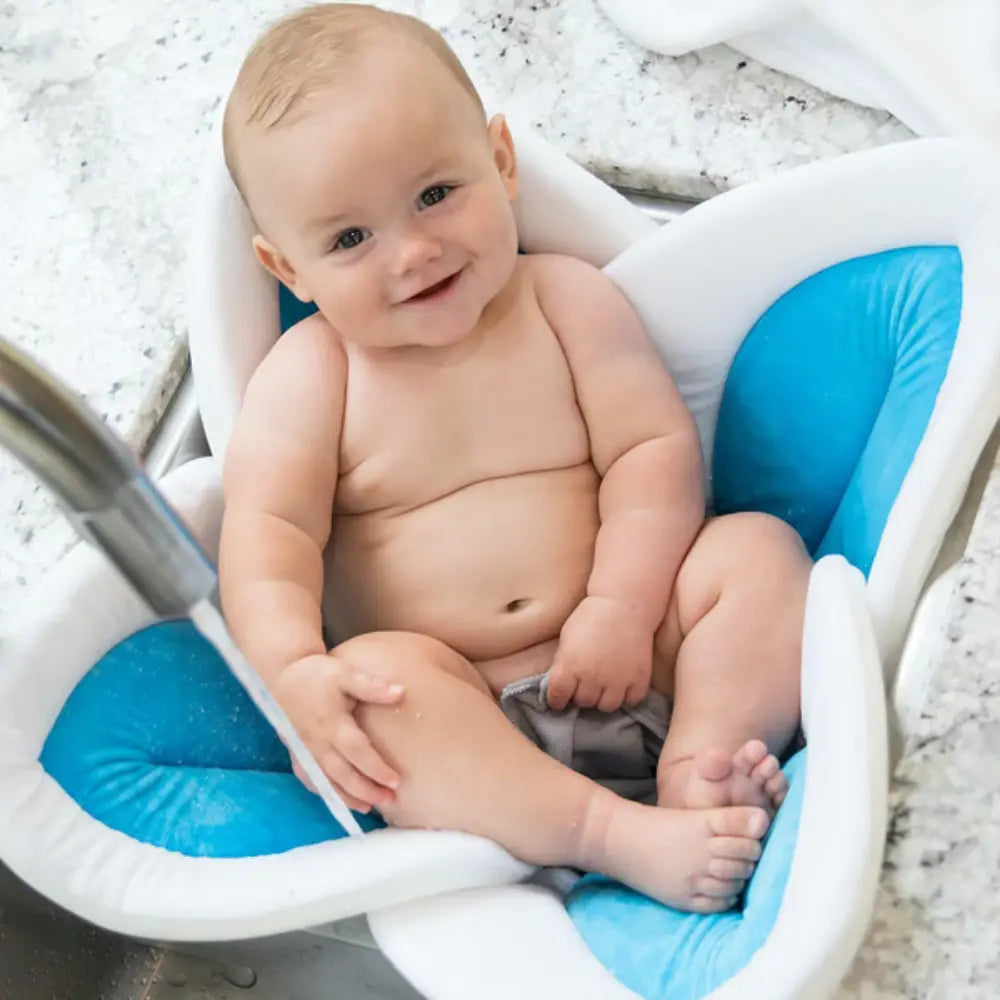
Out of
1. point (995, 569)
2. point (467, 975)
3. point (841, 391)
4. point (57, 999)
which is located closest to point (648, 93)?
point (841, 391)

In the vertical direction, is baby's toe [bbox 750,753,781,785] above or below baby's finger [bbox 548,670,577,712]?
below

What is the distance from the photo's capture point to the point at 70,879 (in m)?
0.76

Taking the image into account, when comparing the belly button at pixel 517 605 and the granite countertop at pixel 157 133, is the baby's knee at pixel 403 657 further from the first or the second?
the granite countertop at pixel 157 133

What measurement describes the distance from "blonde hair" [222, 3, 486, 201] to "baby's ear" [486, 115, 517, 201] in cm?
3

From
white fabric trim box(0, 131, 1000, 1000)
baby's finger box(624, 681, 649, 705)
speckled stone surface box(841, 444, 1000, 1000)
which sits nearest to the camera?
speckled stone surface box(841, 444, 1000, 1000)

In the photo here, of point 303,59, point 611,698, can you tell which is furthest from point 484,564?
point 303,59

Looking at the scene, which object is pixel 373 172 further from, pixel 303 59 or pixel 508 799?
pixel 508 799

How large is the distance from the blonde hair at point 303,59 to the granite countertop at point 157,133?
0.22 m

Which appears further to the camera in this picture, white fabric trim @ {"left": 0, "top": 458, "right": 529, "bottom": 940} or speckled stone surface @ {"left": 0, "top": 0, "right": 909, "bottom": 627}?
speckled stone surface @ {"left": 0, "top": 0, "right": 909, "bottom": 627}

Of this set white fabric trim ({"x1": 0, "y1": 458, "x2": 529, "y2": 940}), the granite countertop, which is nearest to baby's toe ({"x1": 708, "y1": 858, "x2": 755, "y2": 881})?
white fabric trim ({"x1": 0, "y1": 458, "x2": 529, "y2": 940})

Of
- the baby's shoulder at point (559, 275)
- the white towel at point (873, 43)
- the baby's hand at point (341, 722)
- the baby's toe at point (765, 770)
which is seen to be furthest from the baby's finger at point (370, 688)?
the white towel at point (873, 43)

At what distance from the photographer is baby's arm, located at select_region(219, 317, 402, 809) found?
83 cm

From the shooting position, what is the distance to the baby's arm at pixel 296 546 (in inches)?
32.5

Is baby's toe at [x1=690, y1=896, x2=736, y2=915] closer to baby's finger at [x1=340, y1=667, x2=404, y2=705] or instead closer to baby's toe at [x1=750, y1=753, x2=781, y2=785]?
baby's toe at [x1=750, y1=753, x2=781, y2=785]
